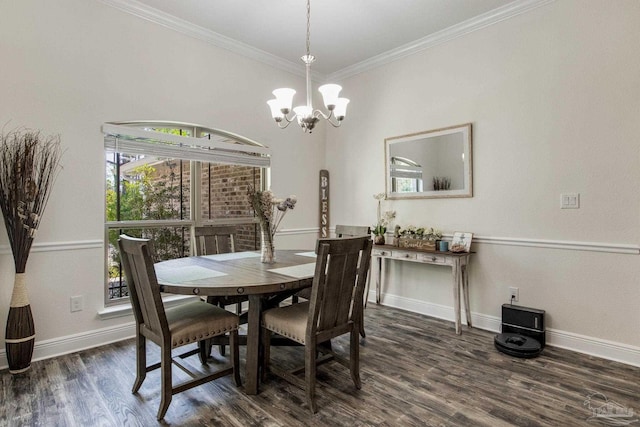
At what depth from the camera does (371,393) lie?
2164 millimetres

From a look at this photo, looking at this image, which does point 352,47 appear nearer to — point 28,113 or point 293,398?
point 28,113

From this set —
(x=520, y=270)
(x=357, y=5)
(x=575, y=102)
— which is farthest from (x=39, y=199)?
(x=575, y=102)

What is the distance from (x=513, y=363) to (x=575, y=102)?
210cm

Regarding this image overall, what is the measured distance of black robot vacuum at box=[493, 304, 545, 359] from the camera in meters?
2.68

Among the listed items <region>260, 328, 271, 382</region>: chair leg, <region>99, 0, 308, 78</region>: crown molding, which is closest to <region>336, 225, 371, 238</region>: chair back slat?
<region>260, 328, 271, 382</region>: chair leg

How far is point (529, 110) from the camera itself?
3023 millimetres

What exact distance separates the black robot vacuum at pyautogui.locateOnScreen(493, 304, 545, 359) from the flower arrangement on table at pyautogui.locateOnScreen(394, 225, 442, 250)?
84cm

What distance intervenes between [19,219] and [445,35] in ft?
13.0

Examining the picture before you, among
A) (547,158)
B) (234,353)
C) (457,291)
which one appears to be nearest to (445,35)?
(547,158)

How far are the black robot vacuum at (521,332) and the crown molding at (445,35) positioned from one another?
102 inches

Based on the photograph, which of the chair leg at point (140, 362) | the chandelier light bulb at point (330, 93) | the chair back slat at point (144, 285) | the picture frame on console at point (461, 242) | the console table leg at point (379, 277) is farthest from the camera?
the console table leg at point (379, 277)

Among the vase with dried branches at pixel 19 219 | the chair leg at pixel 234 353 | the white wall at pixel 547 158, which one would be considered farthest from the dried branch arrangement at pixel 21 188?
the white wall at pixel 547 158

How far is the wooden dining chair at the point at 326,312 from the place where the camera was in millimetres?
1938

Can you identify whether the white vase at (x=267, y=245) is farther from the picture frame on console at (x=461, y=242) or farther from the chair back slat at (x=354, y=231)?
the picture frame on console at (x=461, y=242)
